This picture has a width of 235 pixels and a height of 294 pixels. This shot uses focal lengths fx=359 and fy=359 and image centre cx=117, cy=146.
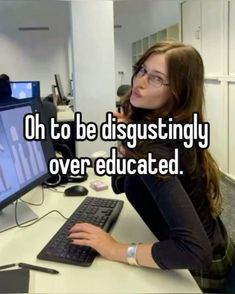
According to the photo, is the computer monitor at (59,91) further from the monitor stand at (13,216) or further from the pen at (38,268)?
the pen at (38,268)

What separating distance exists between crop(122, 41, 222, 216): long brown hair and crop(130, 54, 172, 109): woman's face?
0.02 metres

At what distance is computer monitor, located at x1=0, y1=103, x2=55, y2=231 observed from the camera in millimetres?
1144

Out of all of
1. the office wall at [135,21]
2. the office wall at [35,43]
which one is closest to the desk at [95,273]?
the office wall at [135,21]

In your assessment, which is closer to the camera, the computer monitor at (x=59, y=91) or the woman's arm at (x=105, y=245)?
the woman's arm at (x=105, y=245)

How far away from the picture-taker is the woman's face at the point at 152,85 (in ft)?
3.39

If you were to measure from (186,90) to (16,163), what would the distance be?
60 cm

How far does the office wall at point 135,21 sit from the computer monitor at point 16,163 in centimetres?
502

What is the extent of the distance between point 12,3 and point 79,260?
304 inches

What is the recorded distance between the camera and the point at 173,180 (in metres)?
0.88

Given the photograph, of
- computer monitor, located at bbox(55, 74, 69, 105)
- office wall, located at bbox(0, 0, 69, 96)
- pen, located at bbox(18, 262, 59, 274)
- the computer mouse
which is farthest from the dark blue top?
office wall, located at bbox(0, 0, 69, 96)

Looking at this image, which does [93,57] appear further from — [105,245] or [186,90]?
[105,245]

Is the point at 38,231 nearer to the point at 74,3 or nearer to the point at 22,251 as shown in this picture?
the point at 22,251

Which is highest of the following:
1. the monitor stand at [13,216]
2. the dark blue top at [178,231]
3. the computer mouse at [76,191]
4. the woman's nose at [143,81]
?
the woman's nose at [143,81]

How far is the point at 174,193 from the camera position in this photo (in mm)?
858
